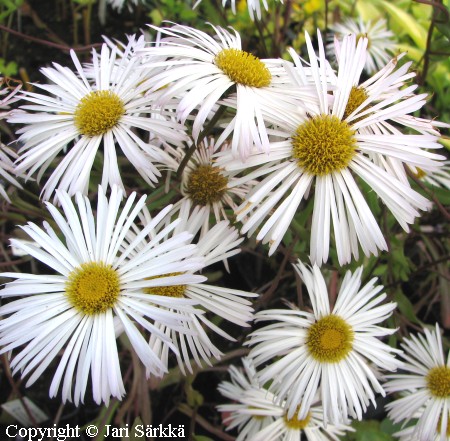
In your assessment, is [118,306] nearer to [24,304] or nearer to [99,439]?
[24,304]

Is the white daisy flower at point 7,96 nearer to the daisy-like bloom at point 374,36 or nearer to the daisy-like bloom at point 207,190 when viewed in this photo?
the daisy-like bloom at point 207,190

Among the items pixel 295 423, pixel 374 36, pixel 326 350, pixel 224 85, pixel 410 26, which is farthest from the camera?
pixel 374 36

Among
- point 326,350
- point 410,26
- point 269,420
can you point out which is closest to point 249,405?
point 269,420

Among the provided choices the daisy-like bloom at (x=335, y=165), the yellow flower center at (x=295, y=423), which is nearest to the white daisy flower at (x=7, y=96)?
the daisy-like bloom at (x=335, y=165)

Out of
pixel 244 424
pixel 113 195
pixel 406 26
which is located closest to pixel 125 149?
pixel 113 195

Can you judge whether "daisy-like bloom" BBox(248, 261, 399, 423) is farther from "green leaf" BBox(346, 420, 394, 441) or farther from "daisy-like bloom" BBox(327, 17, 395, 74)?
"daisy-like bloom" BBox(327, 17, 395, 74)

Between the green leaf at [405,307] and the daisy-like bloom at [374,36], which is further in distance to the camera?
the daisy-like bloom at [374,36]
